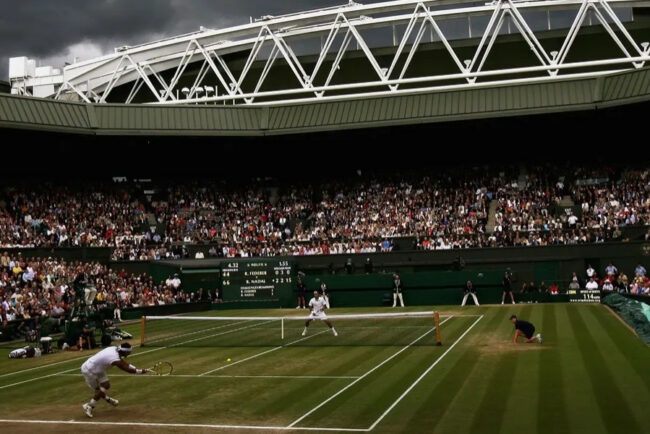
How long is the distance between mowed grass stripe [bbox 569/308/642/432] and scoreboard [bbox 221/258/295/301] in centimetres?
2377

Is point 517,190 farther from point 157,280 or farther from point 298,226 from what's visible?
point 157,280

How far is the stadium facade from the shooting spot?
4831cm

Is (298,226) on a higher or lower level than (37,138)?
lower

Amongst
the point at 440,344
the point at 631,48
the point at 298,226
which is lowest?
the point at 440,344

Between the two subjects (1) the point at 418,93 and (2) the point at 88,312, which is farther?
(1) the point at 418,93

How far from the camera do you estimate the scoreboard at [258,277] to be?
45562 millimetres

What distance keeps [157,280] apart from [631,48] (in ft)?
140

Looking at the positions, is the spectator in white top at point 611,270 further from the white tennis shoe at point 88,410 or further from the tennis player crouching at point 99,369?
the white tennis shoe at point 88,410

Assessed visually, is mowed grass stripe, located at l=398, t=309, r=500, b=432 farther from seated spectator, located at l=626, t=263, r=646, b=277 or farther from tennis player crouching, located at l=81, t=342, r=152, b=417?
seated spectator, located at l=626, t=263, r=646, b=277

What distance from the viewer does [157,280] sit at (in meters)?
48.1

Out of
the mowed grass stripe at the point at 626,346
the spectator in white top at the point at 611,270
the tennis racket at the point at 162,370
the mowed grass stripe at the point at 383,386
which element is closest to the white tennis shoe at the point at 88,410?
the tennis racket at the point at 162,370

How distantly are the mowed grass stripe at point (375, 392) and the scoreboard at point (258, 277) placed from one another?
23.1 metres

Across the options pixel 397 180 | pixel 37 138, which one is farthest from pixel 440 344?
pixel 37 138

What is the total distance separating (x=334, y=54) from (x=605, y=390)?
51460mm
